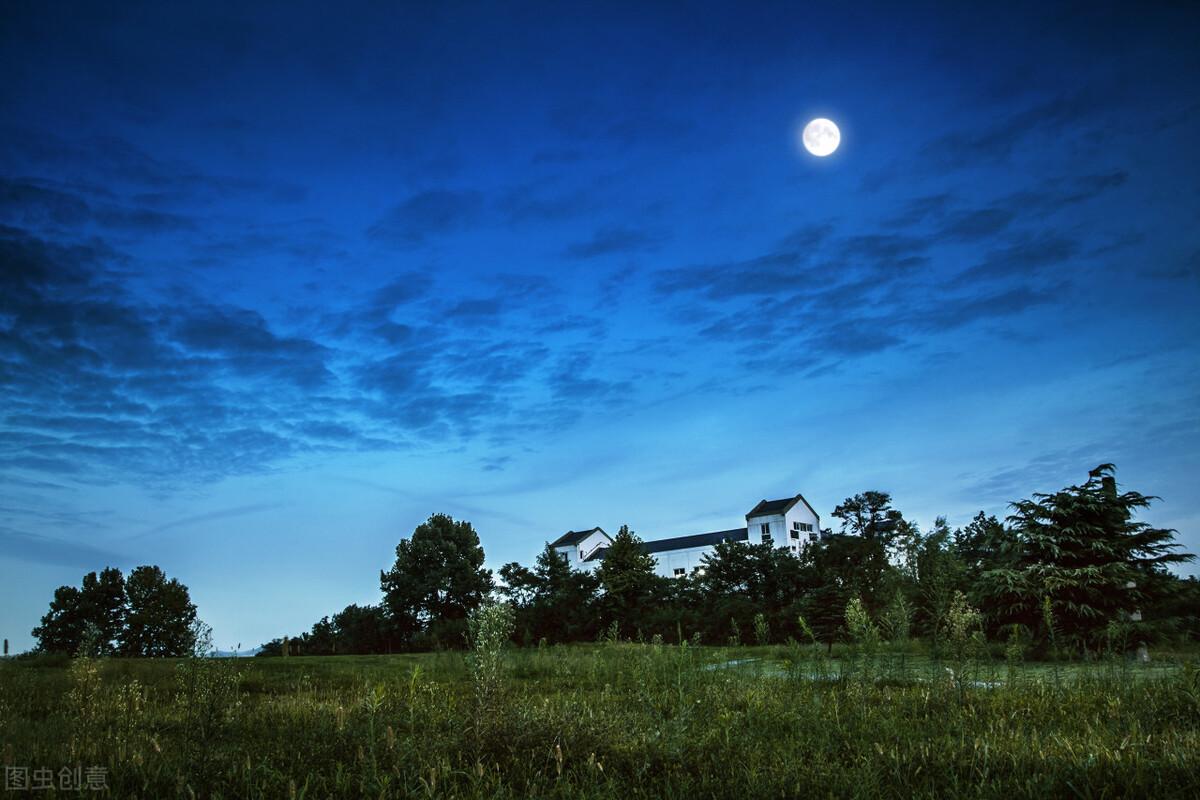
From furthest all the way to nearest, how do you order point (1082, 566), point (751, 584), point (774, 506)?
point (774, 506) → point (751, 584) → point (1082, 566)

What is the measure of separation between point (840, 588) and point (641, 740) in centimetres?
1737

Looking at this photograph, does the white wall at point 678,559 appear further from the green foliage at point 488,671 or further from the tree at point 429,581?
the green foliage at point 488,671

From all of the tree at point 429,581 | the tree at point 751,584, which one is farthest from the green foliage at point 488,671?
the tree at point 429,581

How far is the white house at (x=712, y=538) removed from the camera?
243ft

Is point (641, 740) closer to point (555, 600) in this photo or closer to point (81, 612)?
point (555, 600)

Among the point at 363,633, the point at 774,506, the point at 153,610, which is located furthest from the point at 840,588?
the point at 774,506

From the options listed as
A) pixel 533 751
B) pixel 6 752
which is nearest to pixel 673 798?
pixel 533 751

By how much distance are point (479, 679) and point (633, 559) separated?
119 feet

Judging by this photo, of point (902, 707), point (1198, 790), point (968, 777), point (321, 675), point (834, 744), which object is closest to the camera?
point (1198, 790)

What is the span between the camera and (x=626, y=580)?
1563 inches

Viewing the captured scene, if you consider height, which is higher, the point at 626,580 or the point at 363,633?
the point at 626,580

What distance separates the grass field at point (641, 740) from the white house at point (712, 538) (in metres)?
64.5

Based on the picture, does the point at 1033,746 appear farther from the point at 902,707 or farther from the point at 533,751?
the point at 533,751

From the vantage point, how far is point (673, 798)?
380 cm
